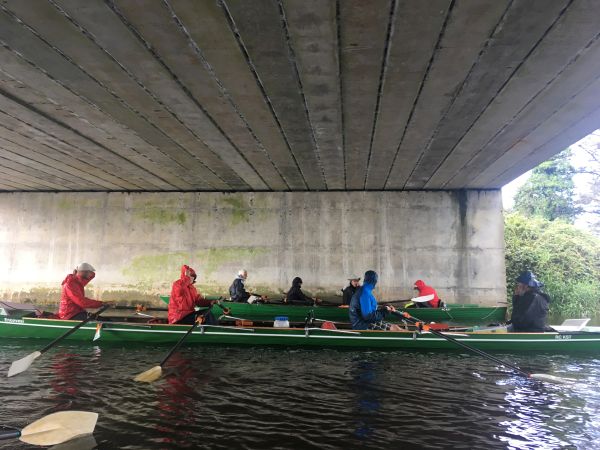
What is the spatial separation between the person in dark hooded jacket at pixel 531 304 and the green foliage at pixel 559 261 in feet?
34.7

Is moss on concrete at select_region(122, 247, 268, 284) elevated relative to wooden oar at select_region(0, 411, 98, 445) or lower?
elevated

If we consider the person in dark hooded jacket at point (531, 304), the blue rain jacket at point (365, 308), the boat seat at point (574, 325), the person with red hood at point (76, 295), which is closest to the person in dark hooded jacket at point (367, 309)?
the blue rain jacket at point (365, 308)

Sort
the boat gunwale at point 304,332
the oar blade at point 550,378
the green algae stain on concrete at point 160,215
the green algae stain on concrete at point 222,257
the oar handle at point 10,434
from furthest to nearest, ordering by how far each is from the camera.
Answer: the green algae stain on concrete at point 160,215 → the green algae stain on concrete at point 222,257 → the boat gunwale at point 304,332 → the oar blade at point 550,378 → the oar handle at point 10,434

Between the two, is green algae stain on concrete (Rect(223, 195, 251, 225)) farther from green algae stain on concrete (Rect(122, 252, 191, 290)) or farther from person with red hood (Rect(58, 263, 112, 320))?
Result: person with red hood (Rect(58, 263, 112, 320))

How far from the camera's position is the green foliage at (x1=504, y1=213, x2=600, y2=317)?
18906 mm

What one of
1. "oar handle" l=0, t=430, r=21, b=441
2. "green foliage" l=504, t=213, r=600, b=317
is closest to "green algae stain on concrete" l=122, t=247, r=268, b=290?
"oar handle" l=0, t=430, r=21, b=441

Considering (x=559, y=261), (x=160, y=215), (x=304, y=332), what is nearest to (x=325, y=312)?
(x=304, y=332)

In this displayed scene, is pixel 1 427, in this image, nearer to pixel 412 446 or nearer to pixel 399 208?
pixel 412 446

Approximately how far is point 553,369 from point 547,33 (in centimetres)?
622

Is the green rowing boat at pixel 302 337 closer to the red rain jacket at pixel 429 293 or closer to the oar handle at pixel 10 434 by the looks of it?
the red rain jacket at pixel 429 293

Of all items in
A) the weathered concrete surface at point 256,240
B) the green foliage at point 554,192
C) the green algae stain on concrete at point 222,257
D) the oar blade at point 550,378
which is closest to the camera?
the oar blade at point 550,378

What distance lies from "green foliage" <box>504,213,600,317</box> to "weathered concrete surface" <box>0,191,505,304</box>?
603cm

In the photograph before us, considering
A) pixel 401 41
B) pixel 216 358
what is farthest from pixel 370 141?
pixel 216 358

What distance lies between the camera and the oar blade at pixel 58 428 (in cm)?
441
